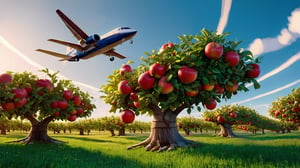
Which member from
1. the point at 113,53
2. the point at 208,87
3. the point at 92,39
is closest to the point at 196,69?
the point at 208,87

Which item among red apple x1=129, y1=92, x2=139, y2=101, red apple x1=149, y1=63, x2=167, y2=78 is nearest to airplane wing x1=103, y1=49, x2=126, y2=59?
red apple x1=129, y1=92, x2=139, y2=101

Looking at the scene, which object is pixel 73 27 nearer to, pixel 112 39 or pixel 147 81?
pixel 112 39

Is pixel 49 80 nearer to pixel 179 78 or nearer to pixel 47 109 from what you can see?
pixel 47 109

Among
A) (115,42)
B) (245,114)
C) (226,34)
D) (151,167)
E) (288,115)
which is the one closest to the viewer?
(151,167)

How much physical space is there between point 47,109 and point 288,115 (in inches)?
782

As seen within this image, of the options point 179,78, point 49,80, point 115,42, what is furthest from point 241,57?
point 115,42

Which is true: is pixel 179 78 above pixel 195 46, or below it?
below

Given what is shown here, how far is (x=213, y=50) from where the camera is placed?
695cm

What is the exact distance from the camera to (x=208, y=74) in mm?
7453

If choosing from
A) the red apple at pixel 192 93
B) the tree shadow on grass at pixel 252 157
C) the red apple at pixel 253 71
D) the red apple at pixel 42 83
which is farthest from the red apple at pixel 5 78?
A: the red apple at pixel 253 71

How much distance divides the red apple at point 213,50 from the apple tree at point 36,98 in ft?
24.0

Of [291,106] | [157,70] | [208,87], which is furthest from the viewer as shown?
[291,106]

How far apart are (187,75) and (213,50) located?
111cm

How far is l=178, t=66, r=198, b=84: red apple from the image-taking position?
22.2 feet
